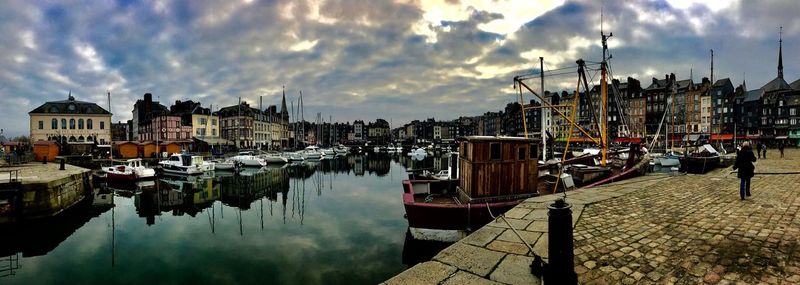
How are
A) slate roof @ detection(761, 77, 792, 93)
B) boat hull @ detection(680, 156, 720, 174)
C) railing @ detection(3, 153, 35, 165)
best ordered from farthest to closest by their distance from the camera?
1. slate roof @ detection(761, 77, 792, 93)
2. railing @ detection(3, 153, 35, 165)
3. boat hull @ detection(680, 156, 720, 174)

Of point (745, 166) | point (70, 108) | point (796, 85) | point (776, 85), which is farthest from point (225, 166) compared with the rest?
point (796, 85)

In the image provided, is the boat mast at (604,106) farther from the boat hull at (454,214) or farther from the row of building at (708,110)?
the row of building at (708,110)

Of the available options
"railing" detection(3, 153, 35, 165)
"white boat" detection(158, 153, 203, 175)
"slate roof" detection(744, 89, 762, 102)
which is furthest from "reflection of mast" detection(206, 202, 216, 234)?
"slate roof" detection(744, 89, 762, 102)

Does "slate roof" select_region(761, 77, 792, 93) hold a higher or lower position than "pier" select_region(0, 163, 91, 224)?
higher

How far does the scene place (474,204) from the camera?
11.5 metres

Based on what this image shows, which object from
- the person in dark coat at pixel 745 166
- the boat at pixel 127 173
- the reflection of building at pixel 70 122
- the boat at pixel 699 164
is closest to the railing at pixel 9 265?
the person in dark coat at pixel 745 166

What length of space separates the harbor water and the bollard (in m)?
7.98

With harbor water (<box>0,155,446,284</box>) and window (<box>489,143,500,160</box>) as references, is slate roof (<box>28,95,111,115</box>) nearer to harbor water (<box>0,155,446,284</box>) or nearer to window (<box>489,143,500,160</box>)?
harbor water (<box>0,155,446,284</box>)

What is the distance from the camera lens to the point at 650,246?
18.8 ft

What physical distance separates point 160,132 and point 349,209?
2989 inches

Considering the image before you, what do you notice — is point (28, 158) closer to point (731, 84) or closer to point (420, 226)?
point (420, 226)

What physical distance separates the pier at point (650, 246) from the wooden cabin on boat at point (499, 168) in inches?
97.6

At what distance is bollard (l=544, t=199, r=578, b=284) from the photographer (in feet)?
12.8

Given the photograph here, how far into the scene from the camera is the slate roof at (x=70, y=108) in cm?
6062
